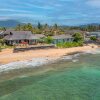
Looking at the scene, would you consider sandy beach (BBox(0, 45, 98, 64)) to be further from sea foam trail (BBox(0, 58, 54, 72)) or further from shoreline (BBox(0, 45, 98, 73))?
sea foam trail (BBox(0, 58, 54, 72))

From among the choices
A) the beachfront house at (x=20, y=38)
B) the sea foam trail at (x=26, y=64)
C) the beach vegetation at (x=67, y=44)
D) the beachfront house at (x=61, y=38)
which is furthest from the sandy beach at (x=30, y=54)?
the beachfront house at (x=61, y=38)

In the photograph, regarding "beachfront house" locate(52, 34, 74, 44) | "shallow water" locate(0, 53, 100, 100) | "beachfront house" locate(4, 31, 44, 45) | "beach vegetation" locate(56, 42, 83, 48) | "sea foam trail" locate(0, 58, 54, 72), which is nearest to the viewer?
"shallow water" locate(0, 53, 100, 100)

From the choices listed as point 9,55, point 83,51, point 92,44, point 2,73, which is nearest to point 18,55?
point 9,55

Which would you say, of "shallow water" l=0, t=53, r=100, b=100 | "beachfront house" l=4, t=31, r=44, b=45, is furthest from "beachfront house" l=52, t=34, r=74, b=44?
"shallow water" l=0, t=53, r=100, b=100

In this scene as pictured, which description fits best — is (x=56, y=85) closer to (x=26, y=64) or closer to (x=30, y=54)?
(x=26, y=64)

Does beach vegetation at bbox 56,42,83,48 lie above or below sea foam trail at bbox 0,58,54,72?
above

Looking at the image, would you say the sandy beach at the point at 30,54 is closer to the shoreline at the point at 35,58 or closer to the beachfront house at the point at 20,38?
the shoreline at the point at 35,58

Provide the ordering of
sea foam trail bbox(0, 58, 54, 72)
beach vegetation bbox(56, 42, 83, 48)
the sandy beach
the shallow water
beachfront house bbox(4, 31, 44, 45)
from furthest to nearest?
beach vegetation bbox(56, 42, 83, 48) < beachfront house bbox(4, 31, 44, 45) < the sandy beach < sea foam trail bbox(0, 58, 54, 72) < the shallow water
